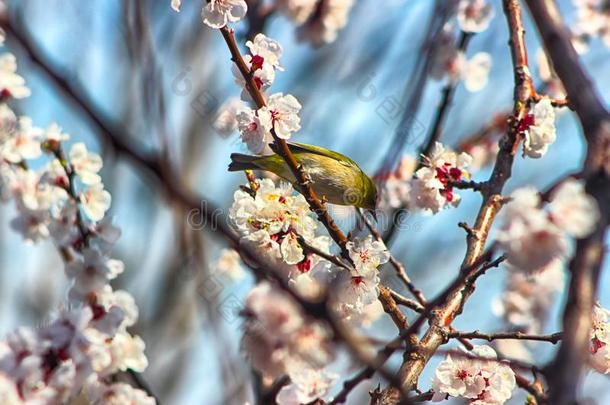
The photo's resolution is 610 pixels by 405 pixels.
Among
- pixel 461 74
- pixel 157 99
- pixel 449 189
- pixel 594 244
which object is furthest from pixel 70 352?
pixel 461 74

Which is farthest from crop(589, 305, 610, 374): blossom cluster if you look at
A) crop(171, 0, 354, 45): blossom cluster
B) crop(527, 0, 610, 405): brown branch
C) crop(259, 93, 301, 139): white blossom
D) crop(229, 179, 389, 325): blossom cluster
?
crop(171, 0, 354, 45): blossom cluster

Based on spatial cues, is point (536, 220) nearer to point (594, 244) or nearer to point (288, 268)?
point (594, 244)

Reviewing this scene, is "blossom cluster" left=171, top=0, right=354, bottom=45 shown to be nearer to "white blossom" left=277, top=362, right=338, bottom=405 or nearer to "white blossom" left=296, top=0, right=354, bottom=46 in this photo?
"white blossom" left=296, top=0, right=354, bottom=46

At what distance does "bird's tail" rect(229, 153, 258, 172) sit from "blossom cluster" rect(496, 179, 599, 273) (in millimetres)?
2499

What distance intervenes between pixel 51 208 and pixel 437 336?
1.37 metres

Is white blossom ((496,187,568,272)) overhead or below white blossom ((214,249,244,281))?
overhead

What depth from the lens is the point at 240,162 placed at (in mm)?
3824

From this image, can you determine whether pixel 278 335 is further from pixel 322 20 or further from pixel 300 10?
pixel 300 10

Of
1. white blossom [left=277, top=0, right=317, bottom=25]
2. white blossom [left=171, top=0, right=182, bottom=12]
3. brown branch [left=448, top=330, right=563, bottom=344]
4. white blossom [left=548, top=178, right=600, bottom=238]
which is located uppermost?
white blossom [left=548, top=178, right=600, bottom=238]

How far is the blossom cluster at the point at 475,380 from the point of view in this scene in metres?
2.45

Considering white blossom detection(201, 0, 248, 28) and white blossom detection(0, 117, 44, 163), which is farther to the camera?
white blossom detection(0, 117, 44, 163)

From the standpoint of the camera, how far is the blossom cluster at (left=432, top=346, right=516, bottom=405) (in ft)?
8.04

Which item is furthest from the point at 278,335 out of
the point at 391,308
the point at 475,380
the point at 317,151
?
the point at 317,151

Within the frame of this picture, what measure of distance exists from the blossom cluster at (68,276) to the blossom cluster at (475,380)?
0.98 meters
